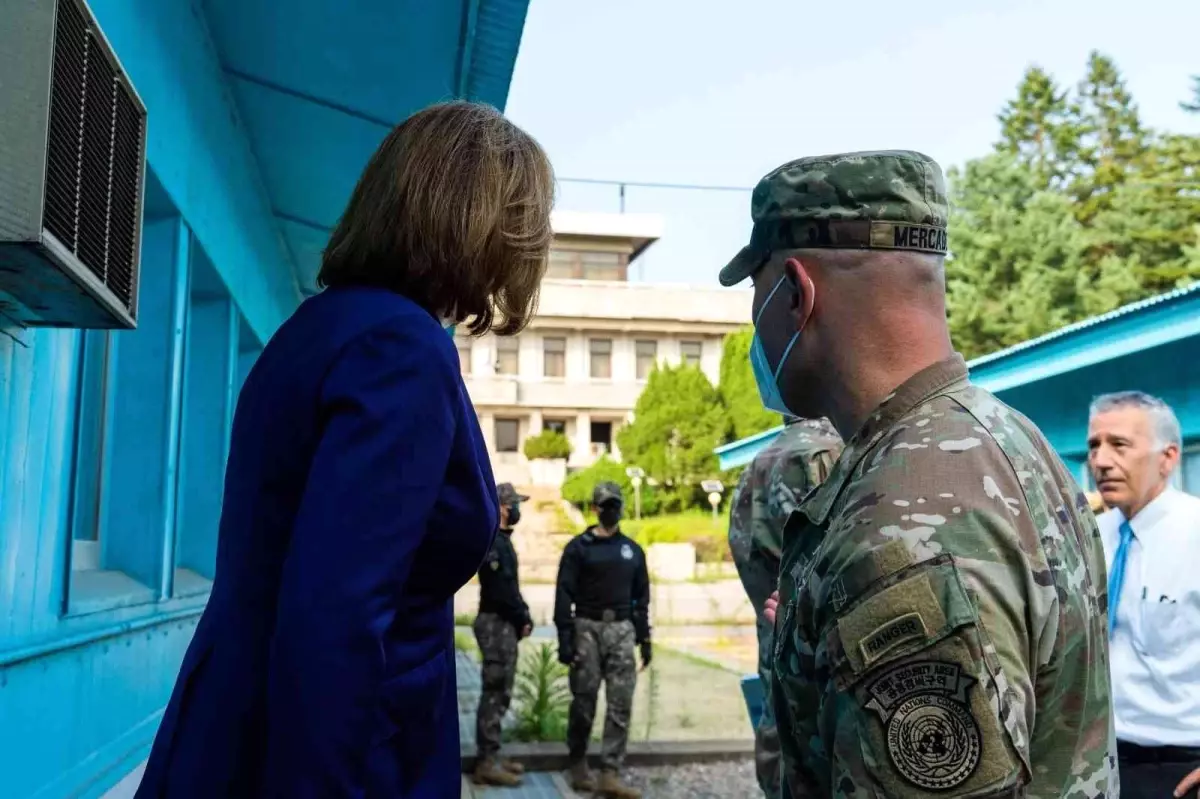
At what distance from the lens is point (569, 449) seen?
42656 millimetres

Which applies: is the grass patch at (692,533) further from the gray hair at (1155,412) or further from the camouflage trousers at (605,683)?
the gray hair at (1155,412)

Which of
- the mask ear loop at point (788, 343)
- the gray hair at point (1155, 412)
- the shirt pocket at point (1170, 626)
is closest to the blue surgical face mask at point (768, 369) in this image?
the mask ear loop at point (788, 343)

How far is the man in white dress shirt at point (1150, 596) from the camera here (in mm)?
3109

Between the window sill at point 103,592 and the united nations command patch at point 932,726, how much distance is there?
2417mm

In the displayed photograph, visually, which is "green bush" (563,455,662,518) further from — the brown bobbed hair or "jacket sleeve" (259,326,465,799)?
"jacket sleeve" (259,326,465,799)

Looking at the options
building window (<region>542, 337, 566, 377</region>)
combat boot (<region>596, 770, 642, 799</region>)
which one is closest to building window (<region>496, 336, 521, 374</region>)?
building window (<region>542, 337, 566, 377</region>)

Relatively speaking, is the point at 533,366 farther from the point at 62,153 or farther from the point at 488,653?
the point at 62,153

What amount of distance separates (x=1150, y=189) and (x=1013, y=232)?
Answer: 20.1 ft

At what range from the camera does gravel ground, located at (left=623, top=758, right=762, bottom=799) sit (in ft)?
23.3

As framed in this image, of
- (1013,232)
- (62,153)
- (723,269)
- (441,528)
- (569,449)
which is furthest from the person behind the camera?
(569,449)

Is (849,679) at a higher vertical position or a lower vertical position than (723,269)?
lower

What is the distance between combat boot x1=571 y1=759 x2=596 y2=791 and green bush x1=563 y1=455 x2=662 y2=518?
87.1 ft

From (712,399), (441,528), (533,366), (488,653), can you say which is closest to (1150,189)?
(712,399)

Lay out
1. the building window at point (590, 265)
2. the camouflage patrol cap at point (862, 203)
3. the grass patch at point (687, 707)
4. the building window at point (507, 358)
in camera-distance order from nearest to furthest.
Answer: the camouflage patrol cap at point (862, 203) < the grass patch at point (687, 707) < the building window at point (507, 358) < the building window at point (590, 265)
